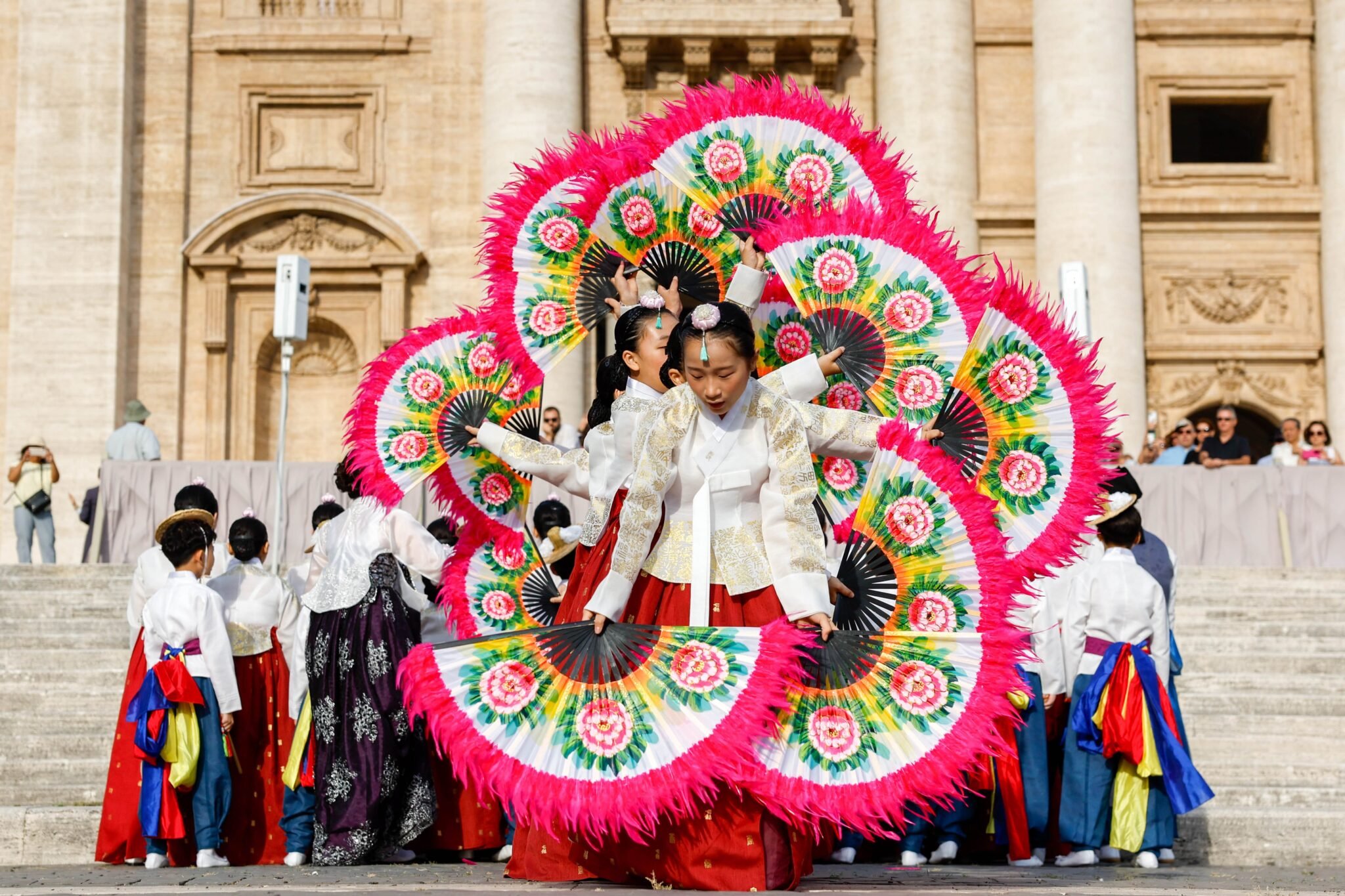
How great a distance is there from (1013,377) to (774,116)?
1.24 meters

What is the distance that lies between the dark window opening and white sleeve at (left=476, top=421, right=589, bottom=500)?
18.0m

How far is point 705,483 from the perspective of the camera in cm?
550

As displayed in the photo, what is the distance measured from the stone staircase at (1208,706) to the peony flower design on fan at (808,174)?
149 inches

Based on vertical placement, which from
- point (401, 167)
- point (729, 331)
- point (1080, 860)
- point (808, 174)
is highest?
point (401, 167)

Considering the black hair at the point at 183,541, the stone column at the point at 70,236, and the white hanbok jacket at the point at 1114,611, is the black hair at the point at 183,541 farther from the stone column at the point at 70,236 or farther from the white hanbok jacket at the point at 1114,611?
the stone column at the point at 70,236

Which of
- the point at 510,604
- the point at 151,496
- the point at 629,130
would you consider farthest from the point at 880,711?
the point at 151,496

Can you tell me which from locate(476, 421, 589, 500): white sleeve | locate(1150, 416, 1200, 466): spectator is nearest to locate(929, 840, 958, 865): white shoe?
locate(476, 421, 589, 500): white sleeve

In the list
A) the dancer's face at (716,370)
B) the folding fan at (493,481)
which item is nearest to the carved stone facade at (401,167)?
the folding fan at (493,481)

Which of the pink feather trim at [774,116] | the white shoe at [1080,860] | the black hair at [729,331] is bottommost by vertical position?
the white shoe at [1080,860]

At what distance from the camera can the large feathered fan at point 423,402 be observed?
670 cm

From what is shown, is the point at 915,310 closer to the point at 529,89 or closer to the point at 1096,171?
the point at 529,89

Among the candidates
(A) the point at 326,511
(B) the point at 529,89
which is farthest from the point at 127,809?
(B) the point at 529,89

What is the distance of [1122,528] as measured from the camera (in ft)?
25.8

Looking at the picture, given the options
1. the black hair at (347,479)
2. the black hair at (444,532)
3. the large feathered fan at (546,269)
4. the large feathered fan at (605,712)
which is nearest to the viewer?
the large feathered fan at (605,712)
